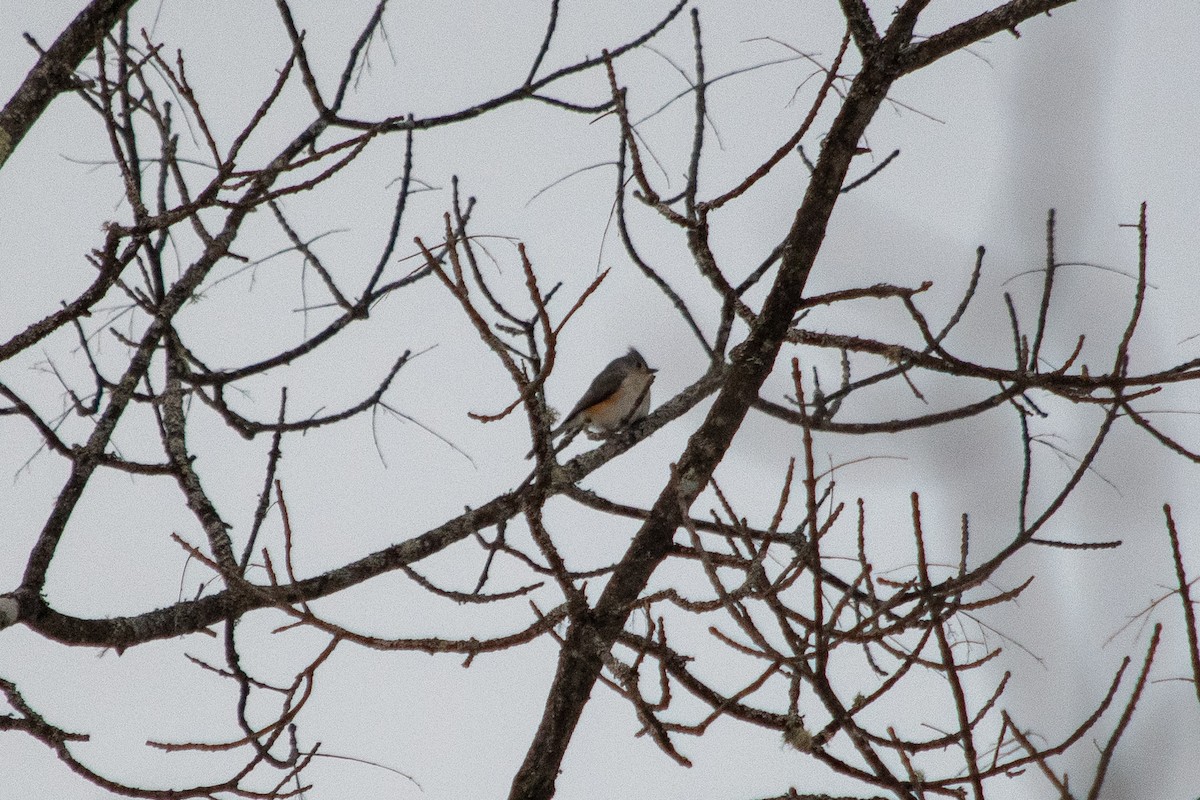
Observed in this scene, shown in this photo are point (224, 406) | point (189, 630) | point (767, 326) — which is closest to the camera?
point (767, 326)

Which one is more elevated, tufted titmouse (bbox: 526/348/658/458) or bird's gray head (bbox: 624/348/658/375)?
bird's gray head (bbox: 624/348/658/375)

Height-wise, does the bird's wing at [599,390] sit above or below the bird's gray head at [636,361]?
below

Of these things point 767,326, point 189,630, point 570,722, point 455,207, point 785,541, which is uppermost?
point 455,207

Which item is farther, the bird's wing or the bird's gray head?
the bird's gray head

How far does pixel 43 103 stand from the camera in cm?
293

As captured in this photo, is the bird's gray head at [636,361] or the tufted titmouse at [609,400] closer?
the tufted titmouse at [609,400]

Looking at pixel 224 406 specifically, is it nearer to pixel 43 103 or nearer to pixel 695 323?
pixel 43 103

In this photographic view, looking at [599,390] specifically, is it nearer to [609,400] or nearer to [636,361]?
[609,400]

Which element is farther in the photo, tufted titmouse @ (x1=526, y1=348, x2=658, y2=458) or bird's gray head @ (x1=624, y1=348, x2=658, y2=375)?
bird's gray head @ (x1=624, y1=348, x2=658, y2=375)

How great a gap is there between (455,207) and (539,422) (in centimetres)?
106

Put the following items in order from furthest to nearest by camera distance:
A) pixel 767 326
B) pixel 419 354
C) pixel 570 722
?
pixel 419 354 < pixel 767 326 < pixel 570 722

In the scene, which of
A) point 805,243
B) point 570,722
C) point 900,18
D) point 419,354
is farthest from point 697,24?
point 570,722

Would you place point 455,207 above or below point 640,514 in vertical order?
above

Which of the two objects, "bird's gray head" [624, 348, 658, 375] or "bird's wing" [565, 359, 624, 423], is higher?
"bird's gray head" [624, 348, 658, 375]
